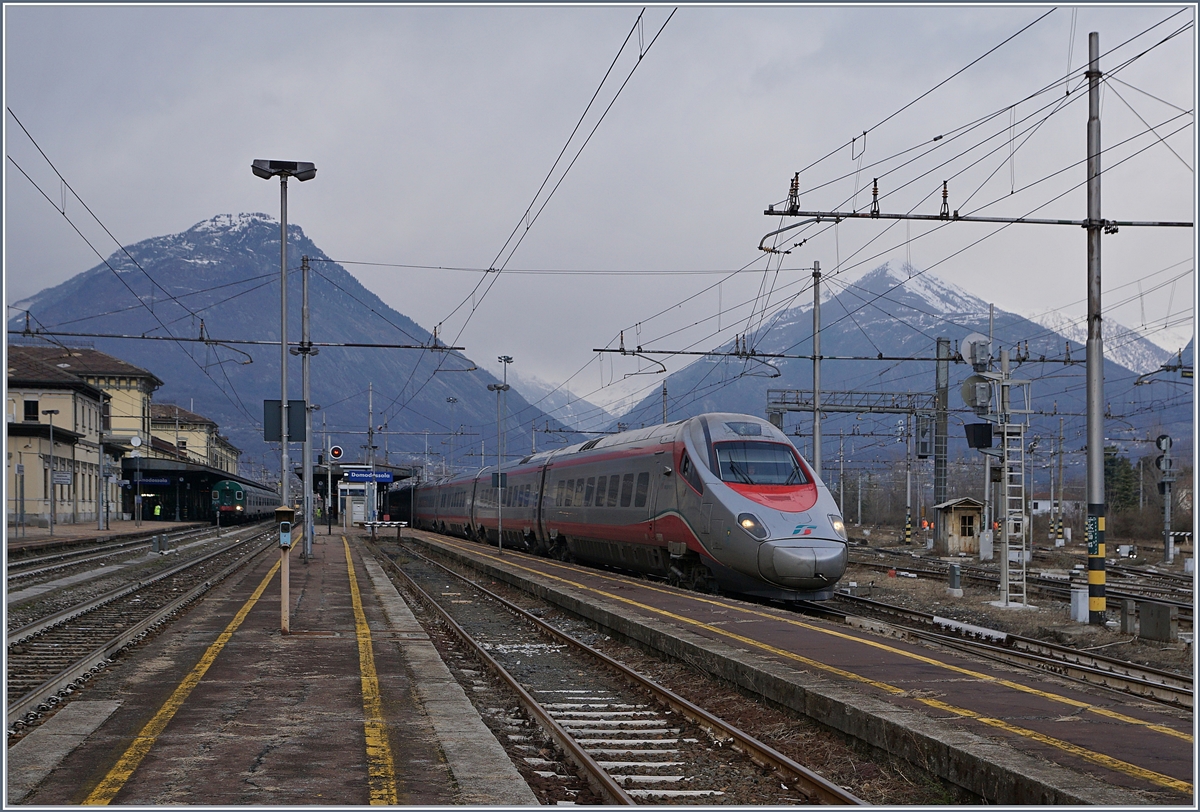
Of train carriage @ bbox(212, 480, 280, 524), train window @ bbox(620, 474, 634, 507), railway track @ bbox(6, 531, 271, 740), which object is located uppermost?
train window @ bbox(620, 474, 634, 507)

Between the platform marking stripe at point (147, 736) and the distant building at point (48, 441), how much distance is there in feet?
139

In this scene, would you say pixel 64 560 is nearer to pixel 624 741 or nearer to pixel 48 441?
pixel 48 441

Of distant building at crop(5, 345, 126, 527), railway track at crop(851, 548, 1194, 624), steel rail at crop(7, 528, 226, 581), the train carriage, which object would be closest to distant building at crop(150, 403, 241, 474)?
the train carriage

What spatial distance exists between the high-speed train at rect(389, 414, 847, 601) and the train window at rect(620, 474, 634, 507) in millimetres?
22

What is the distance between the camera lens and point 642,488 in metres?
23.9

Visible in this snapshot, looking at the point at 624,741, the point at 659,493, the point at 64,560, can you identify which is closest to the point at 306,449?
Result: the point at 64,560

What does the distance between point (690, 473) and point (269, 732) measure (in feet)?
42.4

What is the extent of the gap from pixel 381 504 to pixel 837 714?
94055 mm

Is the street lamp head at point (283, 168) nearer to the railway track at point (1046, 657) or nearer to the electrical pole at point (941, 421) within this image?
the railway track at point (1046, 657)

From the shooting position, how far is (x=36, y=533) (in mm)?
52219

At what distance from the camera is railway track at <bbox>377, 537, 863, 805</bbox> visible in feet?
25.5

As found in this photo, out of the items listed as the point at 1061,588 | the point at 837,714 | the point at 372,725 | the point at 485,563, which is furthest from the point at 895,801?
the point at 485,563

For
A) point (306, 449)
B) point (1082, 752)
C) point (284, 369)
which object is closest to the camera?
point (1082, 752)

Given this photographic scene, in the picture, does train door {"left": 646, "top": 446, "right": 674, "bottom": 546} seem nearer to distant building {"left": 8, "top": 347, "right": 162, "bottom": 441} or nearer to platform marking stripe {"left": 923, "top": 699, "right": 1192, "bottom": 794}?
platform marking stripe {"left": 923, "top": 699, "right": 1192, "bottom": 794}
